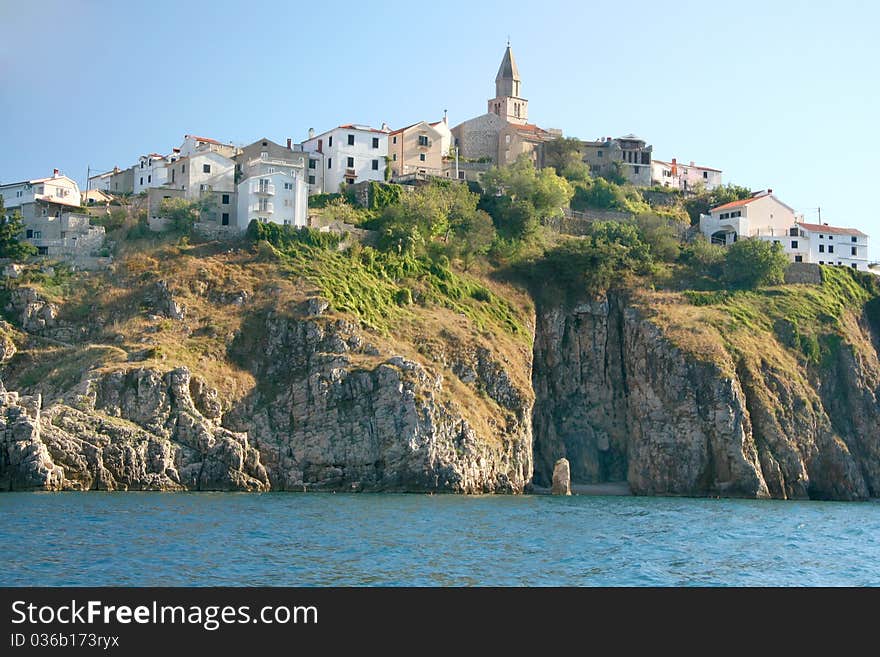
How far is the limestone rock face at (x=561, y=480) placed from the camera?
278 feet

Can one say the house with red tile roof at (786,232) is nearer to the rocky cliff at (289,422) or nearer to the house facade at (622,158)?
the house facade at (622,158)

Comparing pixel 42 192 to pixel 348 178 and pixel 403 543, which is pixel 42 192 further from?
pixel 403 543

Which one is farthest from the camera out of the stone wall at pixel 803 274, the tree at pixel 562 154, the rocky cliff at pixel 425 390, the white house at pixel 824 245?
the tree at pixel 562 154

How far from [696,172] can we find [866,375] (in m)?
44.1

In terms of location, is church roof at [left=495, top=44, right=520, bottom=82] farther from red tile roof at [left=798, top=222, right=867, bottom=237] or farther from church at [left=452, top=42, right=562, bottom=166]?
red tile roof at [left=798, top=222, right=867, bottom=237]

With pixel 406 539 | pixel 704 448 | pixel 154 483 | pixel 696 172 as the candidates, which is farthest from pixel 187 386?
pixel 696 172

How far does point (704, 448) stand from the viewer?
287ft

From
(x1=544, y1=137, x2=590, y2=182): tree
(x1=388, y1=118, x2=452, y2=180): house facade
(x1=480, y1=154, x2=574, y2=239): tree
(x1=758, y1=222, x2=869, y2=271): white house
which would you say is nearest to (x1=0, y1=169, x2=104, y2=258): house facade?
(x1=388, y1=118, x2=452, y2=180): house facade

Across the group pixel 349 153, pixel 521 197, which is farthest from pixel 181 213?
pixel 521 197

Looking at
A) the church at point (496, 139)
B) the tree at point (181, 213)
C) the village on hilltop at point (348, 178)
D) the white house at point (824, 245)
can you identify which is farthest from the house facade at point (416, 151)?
the white house at point (824, 245)

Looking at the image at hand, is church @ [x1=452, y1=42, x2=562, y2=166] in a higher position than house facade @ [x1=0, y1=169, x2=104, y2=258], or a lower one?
higher

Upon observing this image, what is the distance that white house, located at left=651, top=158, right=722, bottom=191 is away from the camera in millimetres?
131500

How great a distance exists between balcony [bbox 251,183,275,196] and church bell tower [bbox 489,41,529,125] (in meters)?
46.7

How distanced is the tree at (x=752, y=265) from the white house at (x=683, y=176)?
25.6 meters
